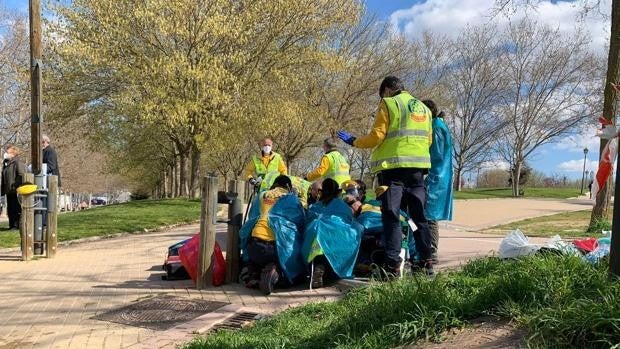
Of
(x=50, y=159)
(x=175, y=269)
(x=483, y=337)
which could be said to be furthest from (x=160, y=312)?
(x=50, y=159)

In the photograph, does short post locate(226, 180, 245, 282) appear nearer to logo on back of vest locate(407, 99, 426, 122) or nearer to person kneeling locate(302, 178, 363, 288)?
person kneeling locate(302, 178, 363, 288)

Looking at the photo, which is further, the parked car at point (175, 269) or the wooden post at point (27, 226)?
the wooden post at point (27, 226)

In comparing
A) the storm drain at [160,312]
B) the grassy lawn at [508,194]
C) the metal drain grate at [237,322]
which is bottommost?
the storm drain at [160,312]

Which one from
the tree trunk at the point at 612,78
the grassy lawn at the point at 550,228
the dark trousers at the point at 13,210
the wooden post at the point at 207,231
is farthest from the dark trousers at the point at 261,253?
the dark trousers at the point at 13,210

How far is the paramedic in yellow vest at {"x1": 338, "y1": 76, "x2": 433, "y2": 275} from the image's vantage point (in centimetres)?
557

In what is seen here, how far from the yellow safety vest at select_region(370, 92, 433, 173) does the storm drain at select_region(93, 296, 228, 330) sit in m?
2.21

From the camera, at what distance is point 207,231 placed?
655 centimetres

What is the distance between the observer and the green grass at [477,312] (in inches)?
105

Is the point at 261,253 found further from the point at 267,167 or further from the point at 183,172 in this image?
the point at 183,172

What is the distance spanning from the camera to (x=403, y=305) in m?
3.52

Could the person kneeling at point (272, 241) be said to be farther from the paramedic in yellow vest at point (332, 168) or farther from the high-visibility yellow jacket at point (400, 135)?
the paramedic in yellow vest at point (332, 168)

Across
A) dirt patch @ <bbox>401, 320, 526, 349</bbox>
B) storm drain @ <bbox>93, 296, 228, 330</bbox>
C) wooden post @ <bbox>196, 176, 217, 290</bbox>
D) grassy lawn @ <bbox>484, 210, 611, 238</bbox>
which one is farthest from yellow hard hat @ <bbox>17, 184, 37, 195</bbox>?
grassy lawn @ <bbox>484, 210, 611, 238</bbox>

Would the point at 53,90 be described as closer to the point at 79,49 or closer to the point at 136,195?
the point at 79,49

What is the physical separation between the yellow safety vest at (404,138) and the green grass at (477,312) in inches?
61.1
